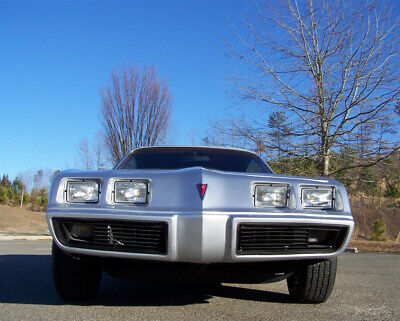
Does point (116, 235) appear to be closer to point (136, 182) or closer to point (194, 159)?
point (136, 182)

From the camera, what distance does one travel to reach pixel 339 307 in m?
3.13

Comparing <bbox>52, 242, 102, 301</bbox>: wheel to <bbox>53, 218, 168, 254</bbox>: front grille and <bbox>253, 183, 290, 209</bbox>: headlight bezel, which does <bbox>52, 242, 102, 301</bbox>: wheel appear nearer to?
<bbox>53, 218, 168, 254</bbox>: front grille

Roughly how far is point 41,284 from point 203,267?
2.10m

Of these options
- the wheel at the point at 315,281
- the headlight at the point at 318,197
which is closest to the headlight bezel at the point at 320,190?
the headlight at the point at 318,197

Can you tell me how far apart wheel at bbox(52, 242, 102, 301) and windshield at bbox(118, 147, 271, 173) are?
1178 millimetres

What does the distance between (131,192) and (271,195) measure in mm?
898

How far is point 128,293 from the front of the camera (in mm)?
3559

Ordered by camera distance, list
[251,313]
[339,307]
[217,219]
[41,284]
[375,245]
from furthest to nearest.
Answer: [375,245] → [41,284] → [339,307] → [251,313] → [217,219]

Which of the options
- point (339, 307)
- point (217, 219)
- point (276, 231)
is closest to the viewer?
point (217, 219)

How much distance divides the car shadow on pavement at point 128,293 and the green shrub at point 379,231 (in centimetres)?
998

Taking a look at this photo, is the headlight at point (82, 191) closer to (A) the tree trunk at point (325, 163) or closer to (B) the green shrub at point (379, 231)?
(A) the tree trunk at point (325, 163)

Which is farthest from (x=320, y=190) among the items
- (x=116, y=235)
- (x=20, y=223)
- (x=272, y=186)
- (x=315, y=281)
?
(x=20, y=223)

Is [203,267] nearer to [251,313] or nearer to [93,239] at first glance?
[251,313]

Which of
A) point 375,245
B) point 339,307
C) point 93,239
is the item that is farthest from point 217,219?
point 375,245
